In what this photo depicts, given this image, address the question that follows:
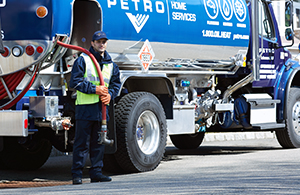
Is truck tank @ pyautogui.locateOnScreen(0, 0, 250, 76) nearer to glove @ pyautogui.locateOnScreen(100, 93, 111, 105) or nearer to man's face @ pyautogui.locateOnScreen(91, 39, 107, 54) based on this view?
man's face @ pyautogui.locateOnScreen(91, 39, 107, 54)

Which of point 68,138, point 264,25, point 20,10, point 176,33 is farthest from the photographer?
point 264,25

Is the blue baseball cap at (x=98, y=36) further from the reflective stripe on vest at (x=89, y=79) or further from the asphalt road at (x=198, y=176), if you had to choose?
the asphalt road at (x=198, y=176)

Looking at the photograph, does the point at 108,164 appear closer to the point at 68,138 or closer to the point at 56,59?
the point at 68,138

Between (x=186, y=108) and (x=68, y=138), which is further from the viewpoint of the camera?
(x=186, y=108)

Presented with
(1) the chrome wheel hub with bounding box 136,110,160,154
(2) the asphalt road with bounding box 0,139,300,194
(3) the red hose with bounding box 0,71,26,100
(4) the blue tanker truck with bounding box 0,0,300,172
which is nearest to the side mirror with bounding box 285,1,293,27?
(4) the blue tanker truck with bounding box 0,0,300,172

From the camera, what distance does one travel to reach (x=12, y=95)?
7.58 m

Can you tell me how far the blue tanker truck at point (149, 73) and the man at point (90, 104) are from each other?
0.21 meters

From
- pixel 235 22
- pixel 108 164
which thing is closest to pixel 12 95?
pixel 108 164

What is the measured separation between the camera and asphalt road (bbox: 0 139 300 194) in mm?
6363

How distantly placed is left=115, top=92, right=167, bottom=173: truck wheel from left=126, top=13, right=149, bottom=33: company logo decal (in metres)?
0.89

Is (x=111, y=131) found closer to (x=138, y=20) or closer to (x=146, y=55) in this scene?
(x=146, y=55)

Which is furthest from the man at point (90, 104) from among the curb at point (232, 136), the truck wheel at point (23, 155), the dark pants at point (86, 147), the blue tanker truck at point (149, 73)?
the curb at point (232, 136)

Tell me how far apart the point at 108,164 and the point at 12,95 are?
1671 millimetres

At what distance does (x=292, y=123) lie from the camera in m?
11.7
